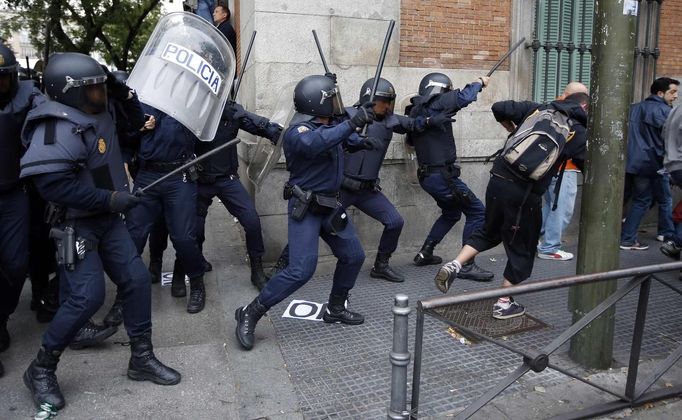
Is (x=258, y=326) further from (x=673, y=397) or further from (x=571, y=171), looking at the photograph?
(x=571, y=171)

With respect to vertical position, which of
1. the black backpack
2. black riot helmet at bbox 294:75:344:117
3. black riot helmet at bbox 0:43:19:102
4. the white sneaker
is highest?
black riot helmet at bbox 0:43:19:102

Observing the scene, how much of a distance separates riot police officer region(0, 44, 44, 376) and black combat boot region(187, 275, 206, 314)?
→ 1285 mm

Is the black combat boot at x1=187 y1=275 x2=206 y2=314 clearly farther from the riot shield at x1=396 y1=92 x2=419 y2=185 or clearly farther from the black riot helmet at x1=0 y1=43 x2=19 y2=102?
the riot shield at x1=396 y1=92 x2=419 y2=185

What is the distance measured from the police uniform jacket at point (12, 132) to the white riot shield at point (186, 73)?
2.18 feet

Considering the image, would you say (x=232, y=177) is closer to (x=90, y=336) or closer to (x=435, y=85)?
(x=90, y=336)

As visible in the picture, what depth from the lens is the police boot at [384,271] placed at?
5488mm

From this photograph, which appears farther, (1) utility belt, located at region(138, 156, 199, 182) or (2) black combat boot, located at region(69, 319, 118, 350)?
(1) utility belt, located at region(138, 156, 199, 182)

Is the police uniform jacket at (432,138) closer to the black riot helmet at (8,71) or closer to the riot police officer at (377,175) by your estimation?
the riot police officer at (377,175)

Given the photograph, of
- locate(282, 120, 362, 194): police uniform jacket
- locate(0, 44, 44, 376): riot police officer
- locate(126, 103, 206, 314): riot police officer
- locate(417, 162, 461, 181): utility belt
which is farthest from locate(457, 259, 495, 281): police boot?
locate(0, 44, 44, 376): riot police officer

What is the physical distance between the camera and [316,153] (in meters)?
3.74

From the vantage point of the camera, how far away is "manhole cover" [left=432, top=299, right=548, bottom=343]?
434 centimetres

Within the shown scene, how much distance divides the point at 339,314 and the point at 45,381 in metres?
2.03

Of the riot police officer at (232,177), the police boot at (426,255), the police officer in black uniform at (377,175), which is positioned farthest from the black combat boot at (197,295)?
the police boot at (426,255)

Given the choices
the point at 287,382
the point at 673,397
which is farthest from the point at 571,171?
the point at 287,382
